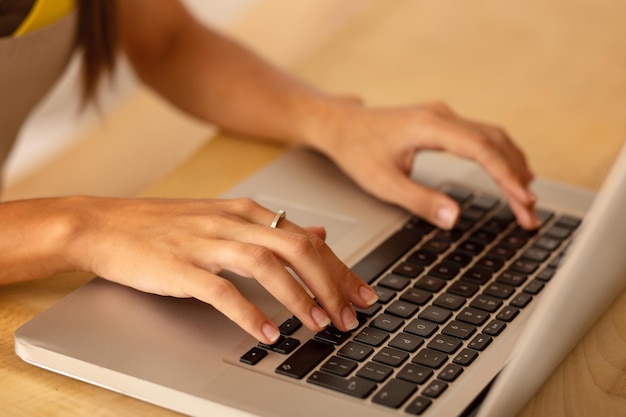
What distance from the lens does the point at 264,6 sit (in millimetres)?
1841

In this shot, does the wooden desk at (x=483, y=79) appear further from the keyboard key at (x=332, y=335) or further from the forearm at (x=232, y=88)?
the keyboard key at (x=332, y=335)

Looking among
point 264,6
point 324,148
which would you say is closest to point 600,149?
point 324,148

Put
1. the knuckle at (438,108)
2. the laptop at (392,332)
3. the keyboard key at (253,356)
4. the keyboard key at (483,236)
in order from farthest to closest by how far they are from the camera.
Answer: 1. the knuckle at (438,108)
2. the keyboard key at (483,236)
3. the keyboard key at (253,356)
4. the laptop at (392,332)

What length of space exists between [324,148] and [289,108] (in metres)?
0.08

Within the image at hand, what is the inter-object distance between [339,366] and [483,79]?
2.10ft

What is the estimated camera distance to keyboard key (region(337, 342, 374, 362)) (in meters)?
0.72

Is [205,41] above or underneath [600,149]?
above

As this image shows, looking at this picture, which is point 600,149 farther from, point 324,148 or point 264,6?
point 264,6

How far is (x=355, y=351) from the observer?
73 centimetres

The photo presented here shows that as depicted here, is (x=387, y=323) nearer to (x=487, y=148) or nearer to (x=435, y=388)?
(x=435, y=388)

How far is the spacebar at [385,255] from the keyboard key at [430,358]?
12 centimetres

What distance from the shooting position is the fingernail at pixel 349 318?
756 mm

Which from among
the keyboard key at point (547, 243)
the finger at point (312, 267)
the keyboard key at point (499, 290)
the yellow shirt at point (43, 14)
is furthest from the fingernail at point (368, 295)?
the yellow shirt at point (43, 14)

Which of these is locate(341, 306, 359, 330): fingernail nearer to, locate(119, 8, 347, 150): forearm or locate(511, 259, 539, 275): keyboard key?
locate(511, 259, 539, 275): keyboard key
